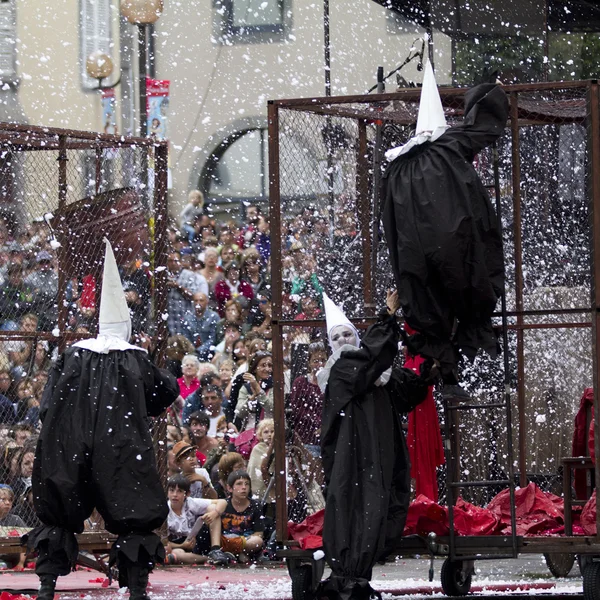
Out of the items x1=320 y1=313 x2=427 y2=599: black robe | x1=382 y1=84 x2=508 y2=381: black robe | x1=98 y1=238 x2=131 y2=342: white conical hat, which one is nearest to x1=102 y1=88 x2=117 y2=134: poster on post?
x1=98 y1=238 x2=131 y2=342: white conical hat

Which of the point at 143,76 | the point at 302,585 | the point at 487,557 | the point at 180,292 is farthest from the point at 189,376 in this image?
the point at 143,76

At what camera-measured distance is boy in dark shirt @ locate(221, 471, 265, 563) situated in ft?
38.3

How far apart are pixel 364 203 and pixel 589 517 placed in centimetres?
228

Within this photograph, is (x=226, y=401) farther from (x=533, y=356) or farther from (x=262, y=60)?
(x=262, y=60)

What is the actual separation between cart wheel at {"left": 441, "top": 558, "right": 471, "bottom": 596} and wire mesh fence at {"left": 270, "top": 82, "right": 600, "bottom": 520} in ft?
2.20

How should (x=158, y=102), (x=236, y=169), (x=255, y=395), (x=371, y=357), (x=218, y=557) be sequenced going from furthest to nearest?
(x=236, y=169), (x=158, y=102), (x=255, y=395), (x=218, y=557), (x=371, y=357)

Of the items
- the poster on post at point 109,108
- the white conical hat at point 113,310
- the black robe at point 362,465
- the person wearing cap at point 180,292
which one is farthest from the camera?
the poster on post at point 109,108

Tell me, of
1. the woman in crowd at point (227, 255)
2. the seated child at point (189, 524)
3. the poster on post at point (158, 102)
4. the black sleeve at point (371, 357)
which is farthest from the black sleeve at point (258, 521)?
the poster on post at point (158, 102)

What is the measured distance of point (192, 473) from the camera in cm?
1198

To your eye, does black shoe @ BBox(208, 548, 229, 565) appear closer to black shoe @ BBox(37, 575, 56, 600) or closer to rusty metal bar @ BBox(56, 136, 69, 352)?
rusty metal bar @ BBox(56, 136, 69, 352)

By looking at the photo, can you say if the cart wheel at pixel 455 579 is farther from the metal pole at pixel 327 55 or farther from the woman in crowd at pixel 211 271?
the woman in crowd at pixel 211 271

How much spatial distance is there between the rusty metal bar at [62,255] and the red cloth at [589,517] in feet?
11.4

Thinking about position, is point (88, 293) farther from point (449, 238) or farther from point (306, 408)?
point (449, 238)

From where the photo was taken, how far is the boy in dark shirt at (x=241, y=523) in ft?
38.3
